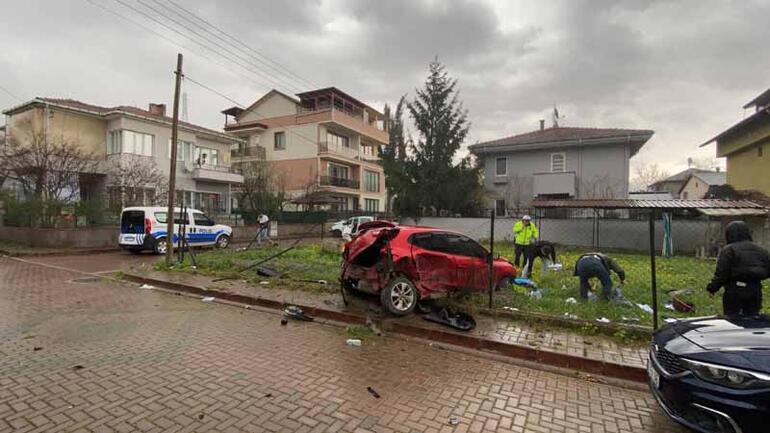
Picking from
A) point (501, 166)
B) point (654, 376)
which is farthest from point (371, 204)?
point (654, 376)

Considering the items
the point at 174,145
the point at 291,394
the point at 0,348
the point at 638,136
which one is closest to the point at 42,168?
the point at 174,145

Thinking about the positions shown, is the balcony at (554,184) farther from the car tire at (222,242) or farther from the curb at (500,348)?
the curb at (500,348)

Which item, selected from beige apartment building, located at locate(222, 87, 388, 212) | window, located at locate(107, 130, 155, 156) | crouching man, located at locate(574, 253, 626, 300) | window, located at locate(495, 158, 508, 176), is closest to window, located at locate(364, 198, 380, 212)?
beige apartment building, located at locate(222, 87, 388, 212)

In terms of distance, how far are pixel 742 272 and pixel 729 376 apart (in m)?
2.24

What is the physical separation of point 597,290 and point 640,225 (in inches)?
509

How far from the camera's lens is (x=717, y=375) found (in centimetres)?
281

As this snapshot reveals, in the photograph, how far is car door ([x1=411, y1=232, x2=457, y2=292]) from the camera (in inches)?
268

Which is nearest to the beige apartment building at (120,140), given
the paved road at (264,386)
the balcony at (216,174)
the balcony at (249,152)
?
the balcony at (216,174)

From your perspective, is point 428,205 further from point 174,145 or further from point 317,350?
point 317,350

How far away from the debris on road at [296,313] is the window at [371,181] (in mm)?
37574

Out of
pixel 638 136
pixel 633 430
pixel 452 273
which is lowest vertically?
pixel 633 430

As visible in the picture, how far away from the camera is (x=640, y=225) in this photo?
1859 cm

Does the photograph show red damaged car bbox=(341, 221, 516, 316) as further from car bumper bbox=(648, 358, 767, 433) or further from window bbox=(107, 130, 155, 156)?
window bbox=(107, 130, 155, 156)

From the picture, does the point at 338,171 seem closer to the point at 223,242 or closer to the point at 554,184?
the point at 554,184
